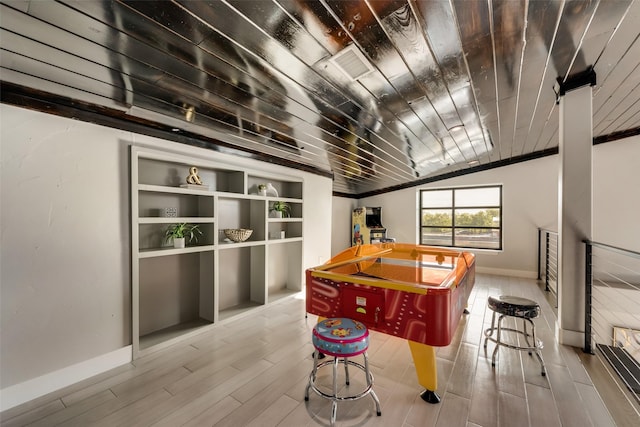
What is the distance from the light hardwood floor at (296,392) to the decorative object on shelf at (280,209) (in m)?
1.80

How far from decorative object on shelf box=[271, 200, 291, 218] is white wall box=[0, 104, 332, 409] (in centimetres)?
190

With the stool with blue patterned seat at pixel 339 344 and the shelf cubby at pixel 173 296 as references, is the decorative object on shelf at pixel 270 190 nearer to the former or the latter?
the shelf cubby at pixel 173 296

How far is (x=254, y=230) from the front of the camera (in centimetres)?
366

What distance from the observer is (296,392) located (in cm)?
189

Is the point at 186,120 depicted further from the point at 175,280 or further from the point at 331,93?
the point at 175,280

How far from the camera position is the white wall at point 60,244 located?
5.64ft

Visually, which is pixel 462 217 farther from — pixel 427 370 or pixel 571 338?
pixel 427 370

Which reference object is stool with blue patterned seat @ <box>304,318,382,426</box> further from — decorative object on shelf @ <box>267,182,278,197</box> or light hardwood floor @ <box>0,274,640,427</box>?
decorative object on shelf @ <box>267,182,278,197</box>

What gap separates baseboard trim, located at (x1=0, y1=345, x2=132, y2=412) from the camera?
67.8 inches

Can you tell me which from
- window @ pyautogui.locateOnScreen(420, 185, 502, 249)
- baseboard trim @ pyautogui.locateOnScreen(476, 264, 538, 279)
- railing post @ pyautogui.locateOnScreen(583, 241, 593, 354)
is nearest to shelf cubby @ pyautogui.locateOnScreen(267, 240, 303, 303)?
railing post @ pyautogui.locateOnScreen(583, 241, 593, 354)

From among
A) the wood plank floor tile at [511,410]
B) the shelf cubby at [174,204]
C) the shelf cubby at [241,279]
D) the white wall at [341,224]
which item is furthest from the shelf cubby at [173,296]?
the white wall at [341,224]

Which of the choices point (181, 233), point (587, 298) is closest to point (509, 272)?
point (587, 298)

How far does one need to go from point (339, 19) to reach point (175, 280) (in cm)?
297

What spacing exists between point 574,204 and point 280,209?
3.42 meters
